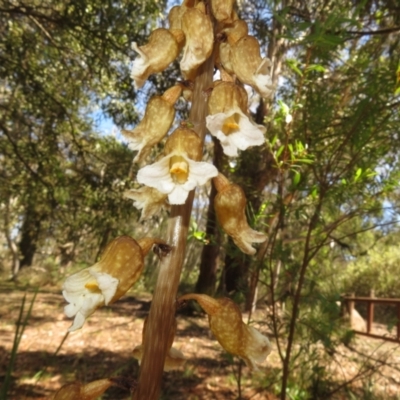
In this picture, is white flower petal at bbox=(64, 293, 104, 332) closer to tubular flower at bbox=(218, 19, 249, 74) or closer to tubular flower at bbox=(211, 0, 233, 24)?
tubular flower at bbox=(218, 19, 249, 74)

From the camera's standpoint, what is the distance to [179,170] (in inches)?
46.4

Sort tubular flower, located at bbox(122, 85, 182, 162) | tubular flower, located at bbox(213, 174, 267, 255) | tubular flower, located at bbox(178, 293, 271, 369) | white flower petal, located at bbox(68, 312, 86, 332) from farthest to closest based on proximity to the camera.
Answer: tubular flower, located at bbox(122, 85, 182, 162) < tubular flower, located at bbox(213, 174, 267, 255) < tubular flower, located at bbox(178, 293, 271, 369) < white flower petal, located at bbox(68, 312, 86, 332)

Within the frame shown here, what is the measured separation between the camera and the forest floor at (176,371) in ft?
13.3

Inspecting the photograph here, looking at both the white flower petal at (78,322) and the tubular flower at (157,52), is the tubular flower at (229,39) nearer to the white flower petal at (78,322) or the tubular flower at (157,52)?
the tubular flower at (157,52)

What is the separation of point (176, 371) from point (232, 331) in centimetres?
443

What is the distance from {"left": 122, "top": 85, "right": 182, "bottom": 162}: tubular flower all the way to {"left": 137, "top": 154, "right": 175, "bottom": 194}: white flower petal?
0.17 meters

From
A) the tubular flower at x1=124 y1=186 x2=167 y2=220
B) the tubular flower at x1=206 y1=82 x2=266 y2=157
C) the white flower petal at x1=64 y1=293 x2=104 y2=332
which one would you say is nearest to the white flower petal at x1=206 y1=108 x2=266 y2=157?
the tubular flower at x1=206 y1=82 x2=266 y2=157

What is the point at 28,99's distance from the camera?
6859mm

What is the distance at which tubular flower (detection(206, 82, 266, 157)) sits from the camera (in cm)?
120

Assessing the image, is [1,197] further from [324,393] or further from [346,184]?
[346,184]

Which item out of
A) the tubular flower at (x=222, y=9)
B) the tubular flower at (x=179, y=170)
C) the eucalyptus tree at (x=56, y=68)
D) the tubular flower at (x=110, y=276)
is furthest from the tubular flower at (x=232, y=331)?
the eucalyptus tree at (x=56, y=68)

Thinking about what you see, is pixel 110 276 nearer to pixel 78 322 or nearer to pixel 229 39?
pixel 78 322

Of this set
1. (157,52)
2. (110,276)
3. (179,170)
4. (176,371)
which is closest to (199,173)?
(179,170)

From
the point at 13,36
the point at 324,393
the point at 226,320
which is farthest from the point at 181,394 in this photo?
the point at 13,36
